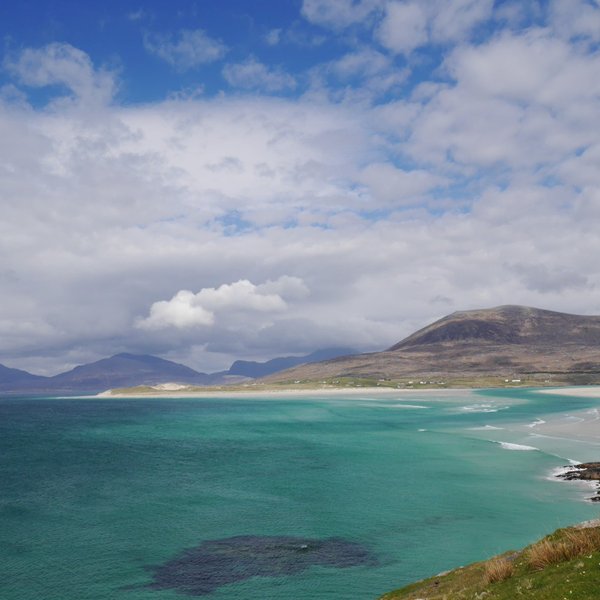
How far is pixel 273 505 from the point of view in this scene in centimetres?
5094

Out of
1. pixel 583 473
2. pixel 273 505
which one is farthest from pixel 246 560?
pixel 583 473

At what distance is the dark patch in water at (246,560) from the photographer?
32406 mm

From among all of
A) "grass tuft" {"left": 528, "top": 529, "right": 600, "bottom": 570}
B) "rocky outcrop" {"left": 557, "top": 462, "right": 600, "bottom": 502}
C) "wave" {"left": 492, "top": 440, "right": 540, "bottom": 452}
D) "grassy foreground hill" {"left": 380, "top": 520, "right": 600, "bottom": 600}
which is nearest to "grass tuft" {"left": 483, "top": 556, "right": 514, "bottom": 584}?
"grassy foreground hill" {"left": 380, "top": 520, "right": 600, "bottom": 600}

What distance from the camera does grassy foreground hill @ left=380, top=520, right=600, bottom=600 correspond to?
1719 cm

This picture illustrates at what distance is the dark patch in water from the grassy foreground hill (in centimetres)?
1044

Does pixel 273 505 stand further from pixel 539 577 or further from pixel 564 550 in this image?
pixel 539 577

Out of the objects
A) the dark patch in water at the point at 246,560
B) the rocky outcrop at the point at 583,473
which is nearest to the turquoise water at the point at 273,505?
the dark patch in water at the point at 246,560

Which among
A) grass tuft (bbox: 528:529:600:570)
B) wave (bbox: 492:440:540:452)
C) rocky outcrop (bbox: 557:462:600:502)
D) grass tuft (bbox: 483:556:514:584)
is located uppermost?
grass tuft (bbox: 528:529:600:570)

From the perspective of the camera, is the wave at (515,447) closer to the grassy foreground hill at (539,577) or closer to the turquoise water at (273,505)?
the turquoise water at (273,505)

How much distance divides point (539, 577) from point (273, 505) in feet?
115

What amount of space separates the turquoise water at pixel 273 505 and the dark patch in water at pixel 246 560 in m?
0.80

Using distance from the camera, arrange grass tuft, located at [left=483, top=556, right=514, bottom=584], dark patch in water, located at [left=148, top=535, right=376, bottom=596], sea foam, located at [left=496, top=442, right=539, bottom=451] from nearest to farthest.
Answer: grass tuft, located at [left=483, top=556, right=514, bottom=584]
dark patch in water, located at [left=148, top=535, right=376, bottom=596]
sea foam, located at [left=496, top=442, right=539, bottom=451]

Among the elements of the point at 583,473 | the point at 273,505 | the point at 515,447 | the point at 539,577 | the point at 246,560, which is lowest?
the point at 515,447

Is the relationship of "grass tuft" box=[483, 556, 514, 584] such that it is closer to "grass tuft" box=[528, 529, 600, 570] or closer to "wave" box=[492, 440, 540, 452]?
"grass tuft" box=[528, 529, 600, 570]
